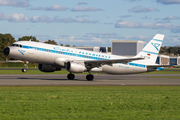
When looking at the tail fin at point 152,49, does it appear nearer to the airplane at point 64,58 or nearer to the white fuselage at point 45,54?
the airplane at point 64,58

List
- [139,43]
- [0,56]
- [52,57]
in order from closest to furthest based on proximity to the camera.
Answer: [52,57], [0,56], [139,43]

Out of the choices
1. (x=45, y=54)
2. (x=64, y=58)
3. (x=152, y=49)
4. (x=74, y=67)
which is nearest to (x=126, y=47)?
(x=152, y=49)

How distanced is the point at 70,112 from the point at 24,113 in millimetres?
1994

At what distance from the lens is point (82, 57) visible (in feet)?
122

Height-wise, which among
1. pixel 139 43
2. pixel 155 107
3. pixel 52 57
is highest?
pixel 139 43

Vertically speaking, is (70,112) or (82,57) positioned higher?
(82,57)

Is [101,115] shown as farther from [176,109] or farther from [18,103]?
[18,103]

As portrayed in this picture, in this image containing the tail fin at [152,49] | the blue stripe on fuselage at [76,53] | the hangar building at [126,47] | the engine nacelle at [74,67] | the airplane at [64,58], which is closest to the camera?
the engine nacelle at [74,67]

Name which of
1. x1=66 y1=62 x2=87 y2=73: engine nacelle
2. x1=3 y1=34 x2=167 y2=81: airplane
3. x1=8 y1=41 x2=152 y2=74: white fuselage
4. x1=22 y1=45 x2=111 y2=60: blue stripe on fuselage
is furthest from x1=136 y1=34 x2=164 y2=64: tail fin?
x1=66 y1=62 x2=87 y2=73: engine nacelle

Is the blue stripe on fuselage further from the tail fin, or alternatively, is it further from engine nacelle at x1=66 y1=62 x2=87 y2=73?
the tail fin

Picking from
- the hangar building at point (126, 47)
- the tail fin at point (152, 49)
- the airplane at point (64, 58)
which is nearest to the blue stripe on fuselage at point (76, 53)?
the airplane at point (64, 58)

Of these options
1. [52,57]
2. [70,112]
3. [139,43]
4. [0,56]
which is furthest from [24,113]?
[139,43]

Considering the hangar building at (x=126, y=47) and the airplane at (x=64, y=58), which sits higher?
the hangar building at (x=126, y=47)

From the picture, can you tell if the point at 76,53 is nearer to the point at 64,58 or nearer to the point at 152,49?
the point at 64,58
